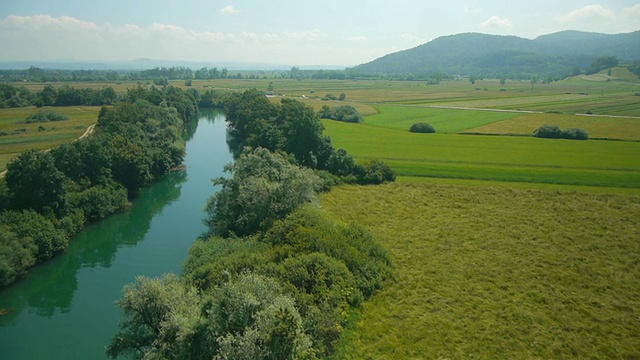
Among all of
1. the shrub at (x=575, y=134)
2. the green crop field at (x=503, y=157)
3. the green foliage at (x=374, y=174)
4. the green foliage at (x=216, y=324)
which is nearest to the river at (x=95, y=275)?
the green foliage at (x=216, y=324)

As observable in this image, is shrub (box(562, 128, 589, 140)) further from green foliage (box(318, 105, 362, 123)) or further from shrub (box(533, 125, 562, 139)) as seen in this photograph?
green foliage (box(318, 105, 362, 123))

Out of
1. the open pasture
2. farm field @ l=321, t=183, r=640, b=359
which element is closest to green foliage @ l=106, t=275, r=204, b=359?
farm field @ l=321, t=183, r=640, b=359

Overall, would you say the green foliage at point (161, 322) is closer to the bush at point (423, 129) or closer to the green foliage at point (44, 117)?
the bush at point (423, 129)

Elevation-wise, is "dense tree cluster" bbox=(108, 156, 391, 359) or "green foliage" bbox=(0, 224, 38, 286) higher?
"dense tree cluster" bbox=(108, 156, 391, 359)

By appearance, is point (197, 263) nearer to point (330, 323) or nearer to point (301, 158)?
point (330, 323)

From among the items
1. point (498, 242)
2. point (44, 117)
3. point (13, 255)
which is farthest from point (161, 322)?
point (44, 117)

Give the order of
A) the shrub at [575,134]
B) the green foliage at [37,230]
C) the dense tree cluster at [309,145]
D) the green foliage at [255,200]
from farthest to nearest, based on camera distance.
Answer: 1. the shrub at [575,134]
2. the dense tree cluster at [309,145]
3. the green foliage at [255,200]
4. the green foliage at [37,230]

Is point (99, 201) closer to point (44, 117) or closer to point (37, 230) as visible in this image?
Result: point (37, 230)
